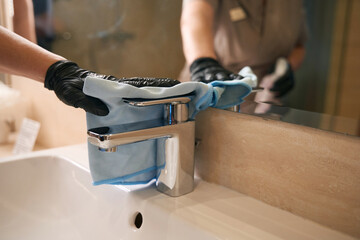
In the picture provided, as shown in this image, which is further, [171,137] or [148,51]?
[148,51]

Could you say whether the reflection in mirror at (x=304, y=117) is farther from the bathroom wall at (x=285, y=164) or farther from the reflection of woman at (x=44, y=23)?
the reflection of woman at (x=44, y=23)

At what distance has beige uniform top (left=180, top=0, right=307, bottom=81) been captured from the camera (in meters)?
0.54

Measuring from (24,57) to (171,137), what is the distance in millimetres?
318

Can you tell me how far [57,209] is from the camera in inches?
32.0

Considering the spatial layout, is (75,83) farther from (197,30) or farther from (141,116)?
(197,30)

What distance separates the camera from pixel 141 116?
24.5 inches

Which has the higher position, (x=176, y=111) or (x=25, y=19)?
(x=25, y=19)

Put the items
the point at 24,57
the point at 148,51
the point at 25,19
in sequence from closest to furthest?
the point at 24,57 < the point at 148,51 < the point at 25,19

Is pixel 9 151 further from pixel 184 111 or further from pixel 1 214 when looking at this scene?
pixel 184 111

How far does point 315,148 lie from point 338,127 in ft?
0.17

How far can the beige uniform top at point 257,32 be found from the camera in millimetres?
542

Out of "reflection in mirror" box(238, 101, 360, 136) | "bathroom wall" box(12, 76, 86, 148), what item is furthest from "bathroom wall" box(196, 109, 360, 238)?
"bathroom wall" box(12, 76, 86, 148)

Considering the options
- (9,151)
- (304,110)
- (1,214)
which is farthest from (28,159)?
(304,110)

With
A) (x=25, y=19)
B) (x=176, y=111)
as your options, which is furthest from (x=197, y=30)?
(x=25, y=19)
